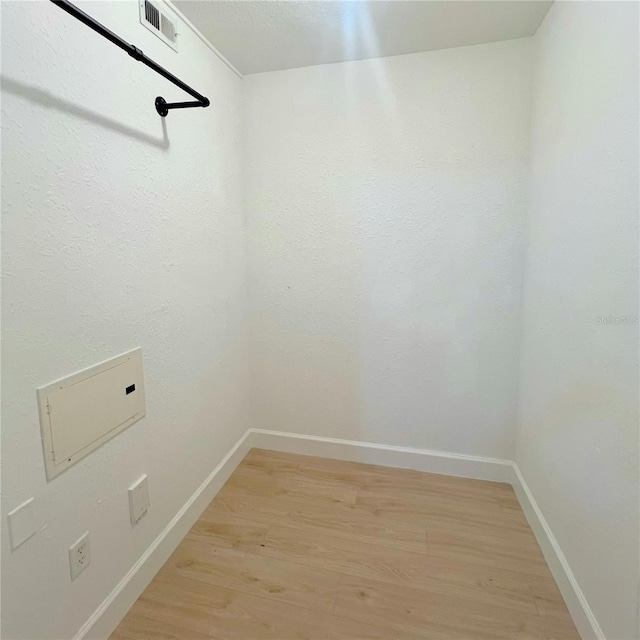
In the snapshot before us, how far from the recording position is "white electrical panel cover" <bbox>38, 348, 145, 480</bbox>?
102 centimetres

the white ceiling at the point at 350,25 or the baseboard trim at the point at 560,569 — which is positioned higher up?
the white ceiling at the point at 350,25

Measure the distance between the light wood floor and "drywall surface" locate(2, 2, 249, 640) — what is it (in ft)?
0.80

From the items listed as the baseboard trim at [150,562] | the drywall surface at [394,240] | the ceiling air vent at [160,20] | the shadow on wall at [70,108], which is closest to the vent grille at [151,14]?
the ceiling air vent at [160,20]

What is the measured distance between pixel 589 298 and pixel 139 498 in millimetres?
1710

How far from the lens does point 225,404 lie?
2.00 m

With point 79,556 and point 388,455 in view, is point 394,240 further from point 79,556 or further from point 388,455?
point 79,556

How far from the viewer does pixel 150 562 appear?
1.42m

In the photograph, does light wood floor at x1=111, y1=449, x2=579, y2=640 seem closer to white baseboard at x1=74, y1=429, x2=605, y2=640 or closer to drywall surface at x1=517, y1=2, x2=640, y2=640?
white baseboard at x1=74, y1=429, x2=605, y2=640

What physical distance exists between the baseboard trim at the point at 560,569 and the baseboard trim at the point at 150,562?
1.51m

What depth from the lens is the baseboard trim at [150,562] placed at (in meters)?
1.20

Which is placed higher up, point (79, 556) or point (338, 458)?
point (79, 556)

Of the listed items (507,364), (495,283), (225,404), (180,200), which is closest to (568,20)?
(495,283)

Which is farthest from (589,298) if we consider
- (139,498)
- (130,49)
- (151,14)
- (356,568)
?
(151,14)

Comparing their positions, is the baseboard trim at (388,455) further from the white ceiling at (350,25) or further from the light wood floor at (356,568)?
the white ceiling at (350,25)
